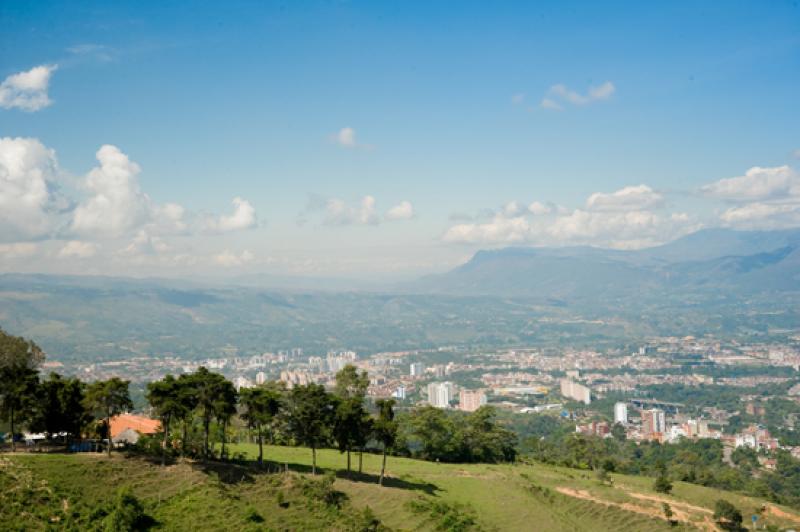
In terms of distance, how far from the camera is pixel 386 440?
34.2 m

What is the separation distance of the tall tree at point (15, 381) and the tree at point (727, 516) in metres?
35.5

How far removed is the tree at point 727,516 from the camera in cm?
3422

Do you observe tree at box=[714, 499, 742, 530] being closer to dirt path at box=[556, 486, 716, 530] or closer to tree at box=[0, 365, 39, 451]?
dirt path at box=[556, 486, 716, 530]

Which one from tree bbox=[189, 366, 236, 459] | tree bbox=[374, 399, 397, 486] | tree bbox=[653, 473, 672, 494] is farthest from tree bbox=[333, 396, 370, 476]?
tree bbox=[653, 473, 672, 494]

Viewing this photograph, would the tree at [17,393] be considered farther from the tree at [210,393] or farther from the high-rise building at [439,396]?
the high-rise building at [439,396]

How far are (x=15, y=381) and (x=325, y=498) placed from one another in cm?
1624

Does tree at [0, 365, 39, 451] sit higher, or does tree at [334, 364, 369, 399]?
tree at [0, 365, 39, 451]

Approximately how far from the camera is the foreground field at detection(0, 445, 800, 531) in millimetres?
24531

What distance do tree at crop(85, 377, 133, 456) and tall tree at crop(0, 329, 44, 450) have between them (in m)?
3.35

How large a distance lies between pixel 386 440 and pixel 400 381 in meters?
117

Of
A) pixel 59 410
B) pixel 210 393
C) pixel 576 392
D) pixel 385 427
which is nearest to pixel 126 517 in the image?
pixel 210 393

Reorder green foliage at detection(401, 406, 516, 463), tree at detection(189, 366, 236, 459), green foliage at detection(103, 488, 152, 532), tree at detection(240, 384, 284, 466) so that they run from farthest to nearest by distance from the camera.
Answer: green foliage at detection(401, 406, 516, 463) < tree at detection(240, 384, 284, 466) < tree at detection(189, 366, 236, 459) < green foliage at detection(103, 488, 152, 532)

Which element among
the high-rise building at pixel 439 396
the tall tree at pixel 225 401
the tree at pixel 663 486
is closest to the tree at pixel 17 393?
the tall tree at pixel 225 401

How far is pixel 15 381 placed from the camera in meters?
31.5
